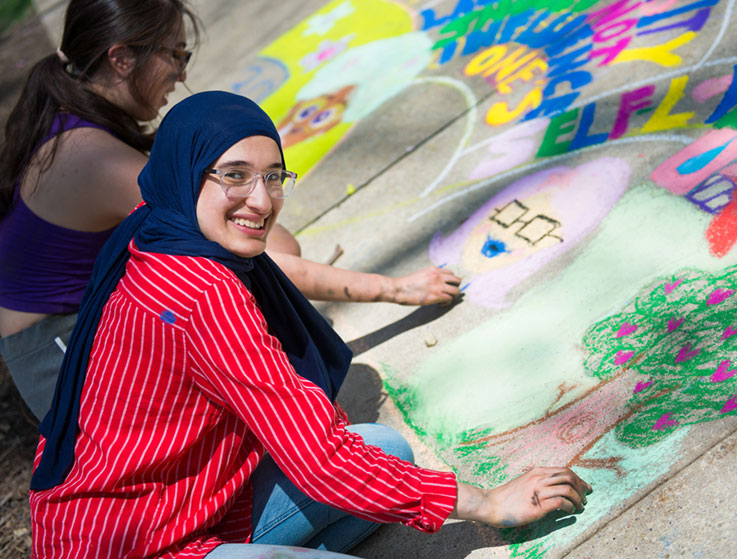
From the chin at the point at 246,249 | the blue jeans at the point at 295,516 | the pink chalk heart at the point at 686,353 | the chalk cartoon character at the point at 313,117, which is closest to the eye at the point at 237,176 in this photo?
the chin at the point at 246,249

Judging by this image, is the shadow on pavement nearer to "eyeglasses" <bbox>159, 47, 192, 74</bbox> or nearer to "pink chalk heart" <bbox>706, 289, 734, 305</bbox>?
"pink chalk heart" <bbox>706, 289, 734, 305</bbox>

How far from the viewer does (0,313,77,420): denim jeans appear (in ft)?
7.36

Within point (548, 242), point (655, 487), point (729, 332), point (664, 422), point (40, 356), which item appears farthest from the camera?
point (548, 242)

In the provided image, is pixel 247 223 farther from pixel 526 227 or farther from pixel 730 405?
pixel 526 227

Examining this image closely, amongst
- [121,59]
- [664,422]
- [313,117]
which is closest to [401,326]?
[664,422]

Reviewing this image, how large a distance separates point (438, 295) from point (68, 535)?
4.34 ft

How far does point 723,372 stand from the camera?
184 centimetres

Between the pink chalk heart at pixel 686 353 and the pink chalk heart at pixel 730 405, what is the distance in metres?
0.18

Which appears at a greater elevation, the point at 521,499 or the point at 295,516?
the point at 521,499

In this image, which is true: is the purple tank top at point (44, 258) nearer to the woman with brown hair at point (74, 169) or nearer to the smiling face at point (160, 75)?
the woman with brown hair at point (74, 169)

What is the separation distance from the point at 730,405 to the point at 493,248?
105 centimetres

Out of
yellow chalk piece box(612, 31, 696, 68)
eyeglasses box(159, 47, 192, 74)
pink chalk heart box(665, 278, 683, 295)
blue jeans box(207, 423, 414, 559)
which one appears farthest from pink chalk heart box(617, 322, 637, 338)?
eyeglasses box(159, 47, 192, 74)

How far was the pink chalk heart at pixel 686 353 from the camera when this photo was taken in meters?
1.94

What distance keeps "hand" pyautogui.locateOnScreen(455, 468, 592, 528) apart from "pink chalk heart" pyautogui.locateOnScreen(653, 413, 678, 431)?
335mm
